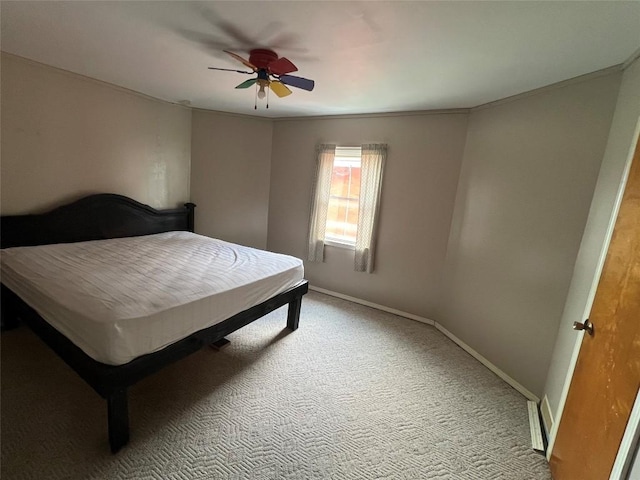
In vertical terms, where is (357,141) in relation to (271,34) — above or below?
below

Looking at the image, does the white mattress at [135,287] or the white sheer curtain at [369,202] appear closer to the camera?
the white mattress at [135,287]

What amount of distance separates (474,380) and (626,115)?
6.77 ft

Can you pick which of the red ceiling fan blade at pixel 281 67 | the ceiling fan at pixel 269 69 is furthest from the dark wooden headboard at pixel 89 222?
the red ceiling fan blade at pixel 281 67

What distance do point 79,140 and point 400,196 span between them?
3408mm

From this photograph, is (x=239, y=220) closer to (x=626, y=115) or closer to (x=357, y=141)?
(x=357, y=141)

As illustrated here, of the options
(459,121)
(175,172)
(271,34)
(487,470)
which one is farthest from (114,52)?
(487,470)

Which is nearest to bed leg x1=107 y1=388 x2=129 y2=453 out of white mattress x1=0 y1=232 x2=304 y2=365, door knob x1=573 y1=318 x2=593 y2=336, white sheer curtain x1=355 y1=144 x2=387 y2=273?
white mattress x1=0 y1=232 x2=304 y2=365

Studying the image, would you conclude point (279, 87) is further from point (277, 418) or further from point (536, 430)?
point (536, 430)

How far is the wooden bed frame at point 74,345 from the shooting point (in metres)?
1.48

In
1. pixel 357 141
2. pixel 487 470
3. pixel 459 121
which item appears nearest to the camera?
pixel 487 470

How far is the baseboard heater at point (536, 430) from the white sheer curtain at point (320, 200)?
8.53ft

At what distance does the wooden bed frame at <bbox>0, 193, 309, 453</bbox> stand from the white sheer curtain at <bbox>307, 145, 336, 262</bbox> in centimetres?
112

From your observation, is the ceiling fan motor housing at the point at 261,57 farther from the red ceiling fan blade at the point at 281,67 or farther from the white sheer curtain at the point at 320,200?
the white sheer curtain at the point at 320,200

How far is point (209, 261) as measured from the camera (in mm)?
2508
